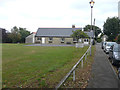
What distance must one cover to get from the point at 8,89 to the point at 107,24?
3955cm

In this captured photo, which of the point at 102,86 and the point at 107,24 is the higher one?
the point at 107,24

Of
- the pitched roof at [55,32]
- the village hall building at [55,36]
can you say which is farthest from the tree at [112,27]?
the pitched roof at [55,32]

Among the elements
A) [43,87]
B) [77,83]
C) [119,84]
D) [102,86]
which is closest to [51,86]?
[43,87]

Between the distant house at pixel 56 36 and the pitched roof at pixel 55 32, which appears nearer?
the distant house at pixel 56 36

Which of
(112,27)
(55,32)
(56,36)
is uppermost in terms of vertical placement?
(112,27)

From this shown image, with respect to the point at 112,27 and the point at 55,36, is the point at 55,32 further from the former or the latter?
the point at 112,27

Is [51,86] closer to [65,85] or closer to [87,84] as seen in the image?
[65,85]

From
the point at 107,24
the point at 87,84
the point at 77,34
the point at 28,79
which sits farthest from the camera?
the point at 107,24

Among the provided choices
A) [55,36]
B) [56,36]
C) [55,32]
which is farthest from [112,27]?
[55,32]

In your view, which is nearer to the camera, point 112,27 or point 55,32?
point 112,27

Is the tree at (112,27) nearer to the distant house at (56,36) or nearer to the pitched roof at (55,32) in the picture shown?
the distant house at (56,36)

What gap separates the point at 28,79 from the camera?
17.0ft

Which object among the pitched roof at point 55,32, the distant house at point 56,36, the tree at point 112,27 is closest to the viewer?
the tree at point 112,27

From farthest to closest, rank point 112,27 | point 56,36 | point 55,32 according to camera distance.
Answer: point 55,32
point 56,36
point 112,27
